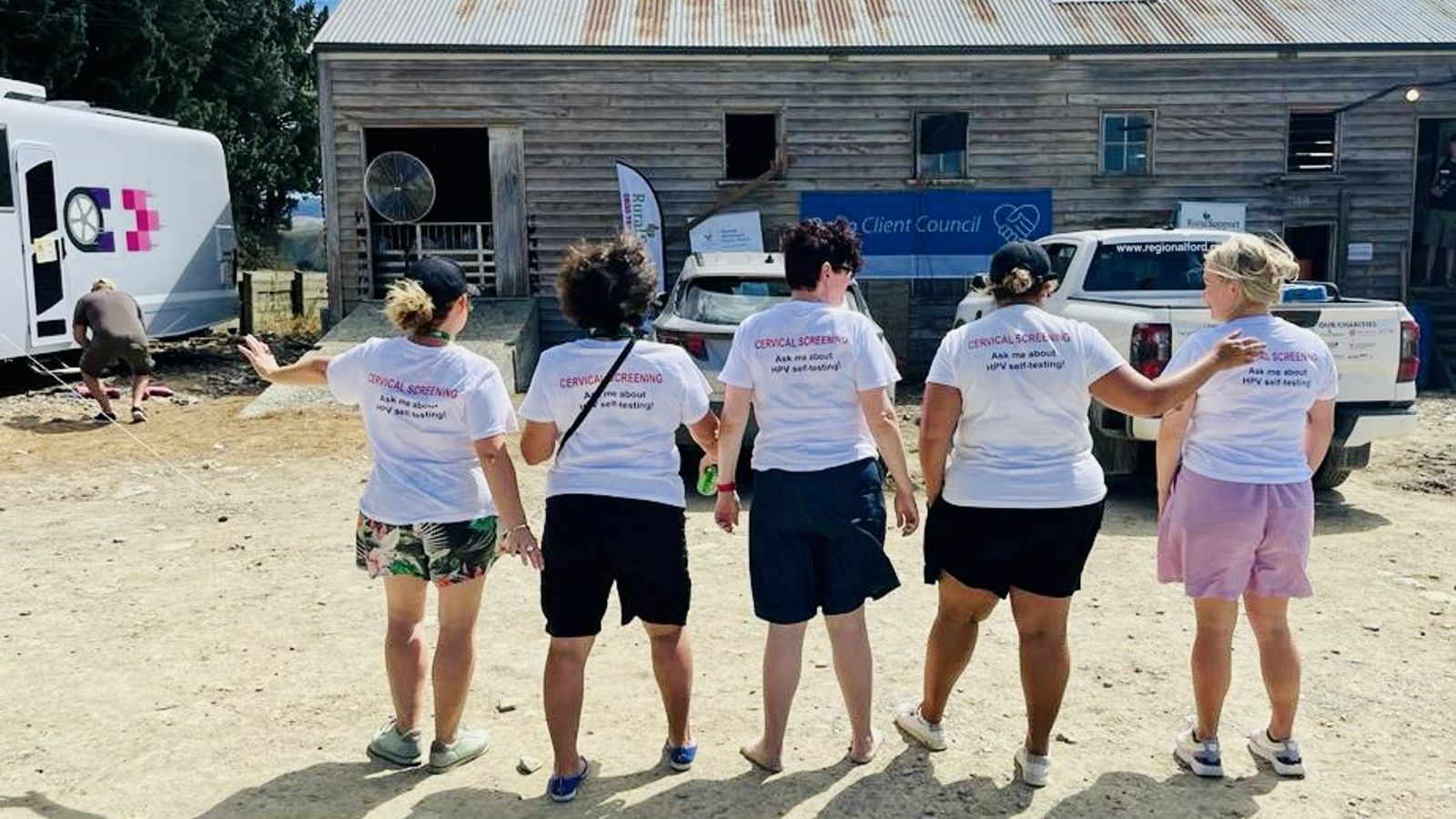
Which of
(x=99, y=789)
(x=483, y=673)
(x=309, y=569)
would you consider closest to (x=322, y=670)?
(x=483, y=673)

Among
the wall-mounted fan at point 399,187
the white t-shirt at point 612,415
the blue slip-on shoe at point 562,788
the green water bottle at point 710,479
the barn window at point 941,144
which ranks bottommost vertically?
the blue slip-on shoe at point 562,788

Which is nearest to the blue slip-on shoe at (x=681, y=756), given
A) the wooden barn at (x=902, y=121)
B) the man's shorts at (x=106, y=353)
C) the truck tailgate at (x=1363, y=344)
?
the truck tailgate at (x=1363, y=344)

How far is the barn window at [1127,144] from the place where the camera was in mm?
15656

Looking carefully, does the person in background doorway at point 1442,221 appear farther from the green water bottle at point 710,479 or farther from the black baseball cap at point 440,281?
the black baseball cap at point 440,281

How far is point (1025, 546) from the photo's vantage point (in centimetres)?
342

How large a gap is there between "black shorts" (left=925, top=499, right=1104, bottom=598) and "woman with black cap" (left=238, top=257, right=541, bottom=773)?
51.5 inches

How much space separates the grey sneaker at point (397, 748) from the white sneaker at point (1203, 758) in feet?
8.01

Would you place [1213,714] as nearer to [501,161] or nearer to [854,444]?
[854,444]

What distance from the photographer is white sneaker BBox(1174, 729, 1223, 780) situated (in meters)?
3.55

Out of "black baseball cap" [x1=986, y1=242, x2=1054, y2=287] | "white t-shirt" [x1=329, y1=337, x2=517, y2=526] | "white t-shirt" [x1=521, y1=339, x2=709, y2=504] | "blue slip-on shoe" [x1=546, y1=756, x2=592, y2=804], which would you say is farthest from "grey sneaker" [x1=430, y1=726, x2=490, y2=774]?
"black baseball cap" [x1=986, y1=242, x2=1054, y2=287]

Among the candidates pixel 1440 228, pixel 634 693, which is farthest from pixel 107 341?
pixel 1440 228

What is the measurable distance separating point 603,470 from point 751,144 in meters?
13.1

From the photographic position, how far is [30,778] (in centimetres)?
361

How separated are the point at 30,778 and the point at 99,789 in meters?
0.26
